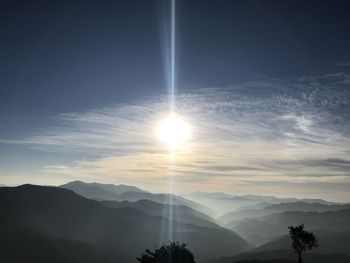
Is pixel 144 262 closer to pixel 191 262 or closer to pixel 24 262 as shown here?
pixel 191 262

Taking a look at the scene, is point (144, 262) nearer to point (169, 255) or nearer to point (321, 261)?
point (169, 255)

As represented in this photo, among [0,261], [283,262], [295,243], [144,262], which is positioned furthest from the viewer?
[0,261]

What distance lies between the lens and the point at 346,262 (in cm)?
19762

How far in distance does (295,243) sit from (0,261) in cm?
17119

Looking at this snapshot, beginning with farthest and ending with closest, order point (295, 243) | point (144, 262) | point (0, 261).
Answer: point (0, 261), point (295, 243), point (144, 262)

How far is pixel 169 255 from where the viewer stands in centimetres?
→ 6438

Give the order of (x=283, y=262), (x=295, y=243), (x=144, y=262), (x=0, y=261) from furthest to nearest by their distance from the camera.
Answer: (x=0, y=261) → (x=283, y=262) → (x=295, y=243) → (x=144, y=262)

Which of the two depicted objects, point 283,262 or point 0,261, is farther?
point 0,261

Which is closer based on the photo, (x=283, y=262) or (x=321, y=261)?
(x=283, y=262)

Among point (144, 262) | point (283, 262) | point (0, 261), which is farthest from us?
point (0, 261)

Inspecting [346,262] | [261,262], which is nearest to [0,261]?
[261,262]

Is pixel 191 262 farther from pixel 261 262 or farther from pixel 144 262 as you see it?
pixel 261 262

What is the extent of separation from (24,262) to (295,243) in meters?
165

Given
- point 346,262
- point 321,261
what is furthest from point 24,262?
point 346,262
